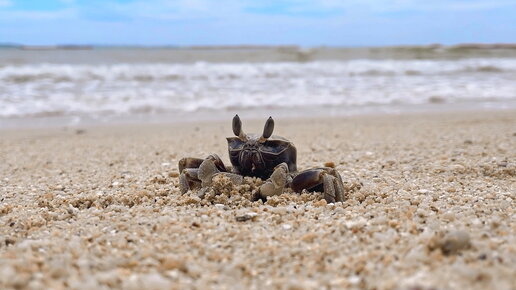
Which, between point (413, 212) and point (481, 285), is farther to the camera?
point (413, 212)

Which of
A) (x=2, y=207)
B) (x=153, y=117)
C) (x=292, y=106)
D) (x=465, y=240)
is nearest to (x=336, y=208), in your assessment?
(x=465, y=240)

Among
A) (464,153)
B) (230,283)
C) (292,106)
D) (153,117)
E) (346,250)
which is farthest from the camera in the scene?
(292,106)

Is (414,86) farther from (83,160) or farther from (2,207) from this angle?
(2,207)

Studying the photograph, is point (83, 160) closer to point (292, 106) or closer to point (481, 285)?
point (481, 285)

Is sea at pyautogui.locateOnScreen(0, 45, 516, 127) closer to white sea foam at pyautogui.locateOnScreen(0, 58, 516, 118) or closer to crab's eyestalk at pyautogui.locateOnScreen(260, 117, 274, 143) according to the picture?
white sea foam at pyautogui.locateOnScreen(0, 58, 516, 118)

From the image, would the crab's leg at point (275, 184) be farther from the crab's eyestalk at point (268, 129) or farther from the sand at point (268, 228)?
the crab's eyestalk at point (268, 129)

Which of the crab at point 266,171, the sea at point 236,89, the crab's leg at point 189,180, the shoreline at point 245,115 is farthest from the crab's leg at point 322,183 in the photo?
the sea at point 236,89

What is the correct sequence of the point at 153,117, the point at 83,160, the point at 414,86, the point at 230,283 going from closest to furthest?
the point at 230,283 < the point at 83,160 < the point at 153,117 < the point at 414,86

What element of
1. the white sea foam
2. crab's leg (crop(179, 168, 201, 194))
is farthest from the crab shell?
the white sea foam
